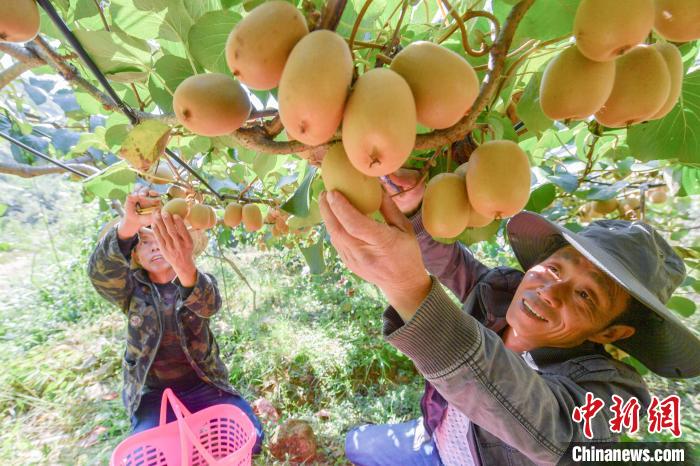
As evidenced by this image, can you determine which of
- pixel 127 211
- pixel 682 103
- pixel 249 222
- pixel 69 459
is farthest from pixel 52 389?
pixel 682 103

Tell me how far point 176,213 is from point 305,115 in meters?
1.01

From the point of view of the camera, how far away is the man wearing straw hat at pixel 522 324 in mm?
713

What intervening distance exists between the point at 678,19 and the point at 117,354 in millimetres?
4826

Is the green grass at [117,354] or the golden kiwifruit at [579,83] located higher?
the golden kiwifruit at [579,83]

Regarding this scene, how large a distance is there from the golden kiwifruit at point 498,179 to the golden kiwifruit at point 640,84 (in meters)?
0.13

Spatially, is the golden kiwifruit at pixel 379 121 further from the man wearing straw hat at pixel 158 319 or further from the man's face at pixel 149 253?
the man's face at pixel 149 253

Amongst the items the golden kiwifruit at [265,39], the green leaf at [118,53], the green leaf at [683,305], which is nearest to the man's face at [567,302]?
the green leaf at [683,305]

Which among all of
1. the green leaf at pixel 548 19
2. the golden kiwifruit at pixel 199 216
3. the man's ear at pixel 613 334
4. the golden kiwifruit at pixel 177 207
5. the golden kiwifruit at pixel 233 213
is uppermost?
the green leaf at pixel 548 19

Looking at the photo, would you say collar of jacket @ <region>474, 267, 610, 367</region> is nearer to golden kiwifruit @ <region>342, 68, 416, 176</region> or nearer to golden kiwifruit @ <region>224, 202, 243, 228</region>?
golden kiwifruit @ <region>224, 202, 243, 228</region>

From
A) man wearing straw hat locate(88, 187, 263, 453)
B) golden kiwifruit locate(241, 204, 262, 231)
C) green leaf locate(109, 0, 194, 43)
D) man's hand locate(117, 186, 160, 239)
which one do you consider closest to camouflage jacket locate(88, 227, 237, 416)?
man wearing straw hat locate(88, 187, 263, 453)

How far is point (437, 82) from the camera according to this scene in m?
0.39

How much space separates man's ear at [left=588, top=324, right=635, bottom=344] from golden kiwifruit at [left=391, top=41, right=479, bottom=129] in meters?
1.24

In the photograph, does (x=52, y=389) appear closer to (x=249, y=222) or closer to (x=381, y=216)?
(x=249, y=222)

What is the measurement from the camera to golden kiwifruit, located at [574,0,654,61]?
0.38m
